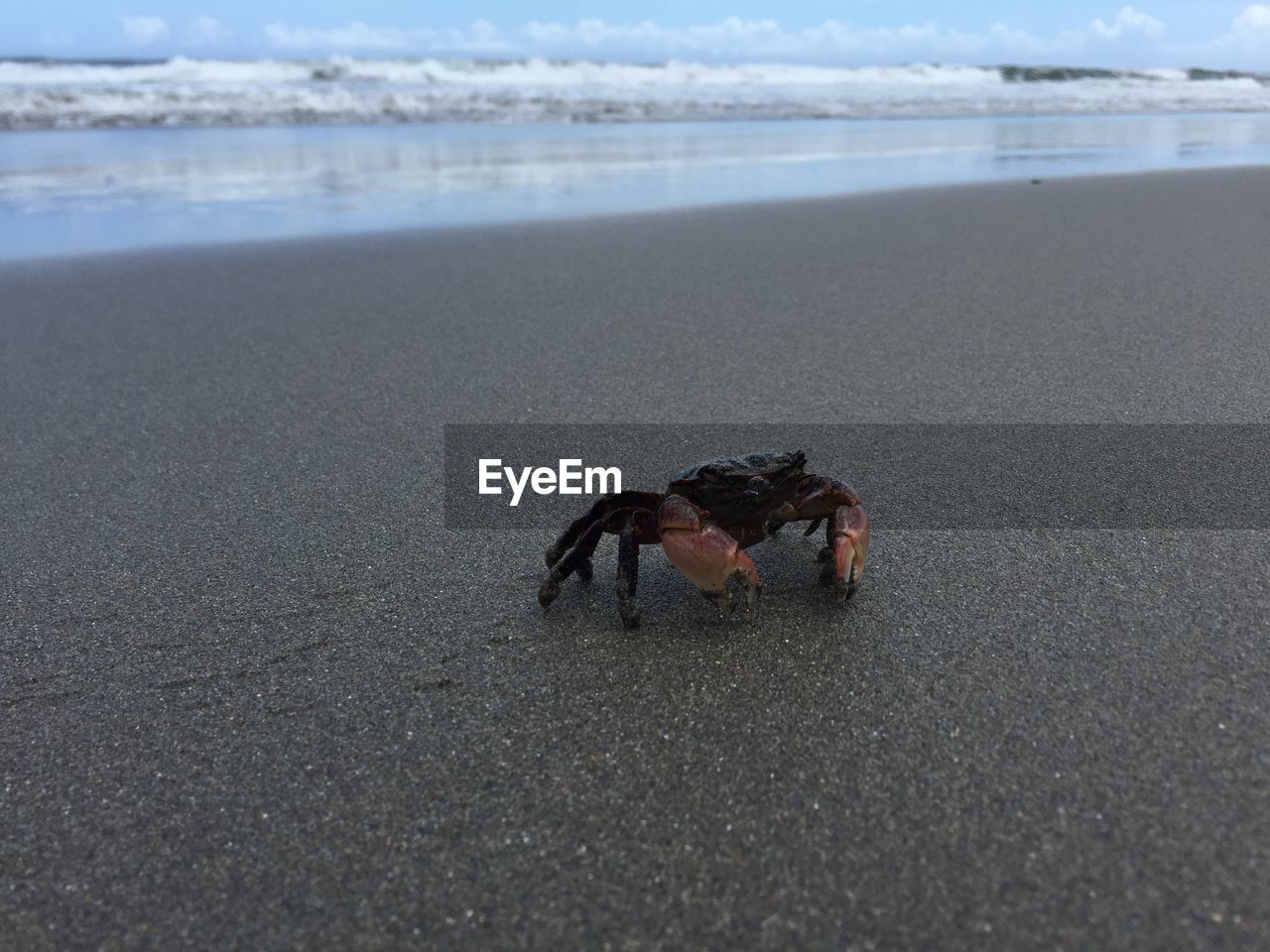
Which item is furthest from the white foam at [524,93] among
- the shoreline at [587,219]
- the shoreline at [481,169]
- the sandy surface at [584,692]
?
the sandy surface at [584,692]

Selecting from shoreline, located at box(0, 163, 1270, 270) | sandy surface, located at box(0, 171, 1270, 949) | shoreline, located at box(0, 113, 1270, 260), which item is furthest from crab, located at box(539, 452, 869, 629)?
shoreline, located at box(0, 113, 1270, 260)

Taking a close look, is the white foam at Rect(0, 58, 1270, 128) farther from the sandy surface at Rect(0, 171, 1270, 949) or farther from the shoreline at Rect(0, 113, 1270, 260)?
the sandy surface at Rect(0, 171, 1270, 949)

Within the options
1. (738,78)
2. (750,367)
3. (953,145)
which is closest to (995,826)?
(750,367)

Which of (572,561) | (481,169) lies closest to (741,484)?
(572,561)

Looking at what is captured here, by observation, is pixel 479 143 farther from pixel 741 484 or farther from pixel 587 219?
pixel 741 484

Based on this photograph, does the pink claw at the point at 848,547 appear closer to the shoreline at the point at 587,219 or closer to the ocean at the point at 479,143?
the shoreline at the point at 587,219

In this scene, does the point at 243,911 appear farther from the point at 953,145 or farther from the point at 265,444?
the point at 953,145
